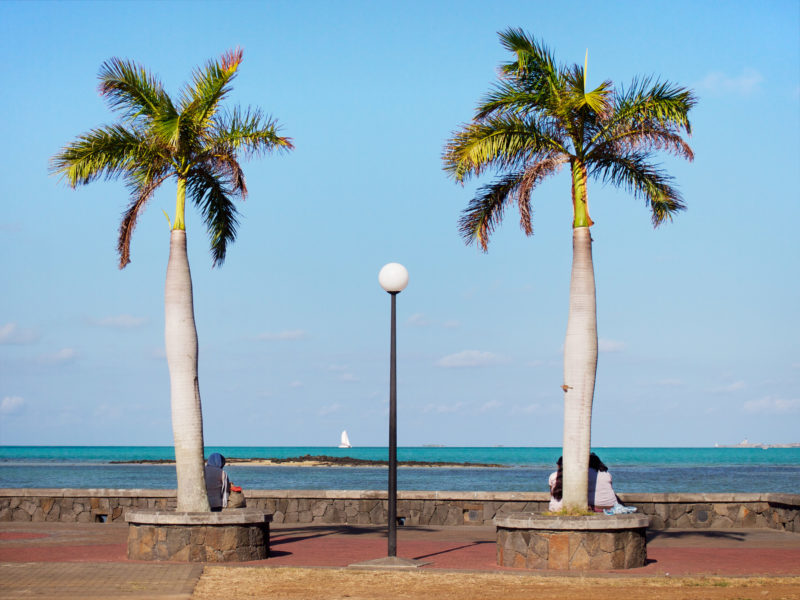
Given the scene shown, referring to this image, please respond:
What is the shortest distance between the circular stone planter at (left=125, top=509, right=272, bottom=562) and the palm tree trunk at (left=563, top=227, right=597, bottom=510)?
4.23 m

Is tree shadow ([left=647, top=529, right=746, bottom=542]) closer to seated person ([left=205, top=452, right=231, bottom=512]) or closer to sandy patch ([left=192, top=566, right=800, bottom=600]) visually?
sandy patch ([left=192, top=566, right=800, bottom=600])

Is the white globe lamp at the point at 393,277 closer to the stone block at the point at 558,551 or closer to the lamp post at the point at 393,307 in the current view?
the lamp post at the point at 393,307

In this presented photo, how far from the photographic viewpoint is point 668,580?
10539 millimetres

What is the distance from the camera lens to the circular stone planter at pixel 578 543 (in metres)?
11.4

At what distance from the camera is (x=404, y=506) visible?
1823 cm

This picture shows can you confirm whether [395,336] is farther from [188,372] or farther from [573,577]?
[573,577]

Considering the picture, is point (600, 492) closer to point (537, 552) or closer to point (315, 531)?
point (537, 552)

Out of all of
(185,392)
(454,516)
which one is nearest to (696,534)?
(454,516)

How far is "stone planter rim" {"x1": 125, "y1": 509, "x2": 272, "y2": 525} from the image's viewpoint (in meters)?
12.0

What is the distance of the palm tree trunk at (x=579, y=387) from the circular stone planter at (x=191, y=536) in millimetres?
4229

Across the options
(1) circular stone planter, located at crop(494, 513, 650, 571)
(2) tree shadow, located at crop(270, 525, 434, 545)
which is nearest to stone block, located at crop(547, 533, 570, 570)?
(1) circular stone planter, located at crop(494, 513, 650, 571)

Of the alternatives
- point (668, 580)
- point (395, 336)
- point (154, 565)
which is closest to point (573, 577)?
point (668, 580)

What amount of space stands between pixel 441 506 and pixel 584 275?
723 centimetres

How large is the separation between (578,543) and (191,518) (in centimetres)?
489
